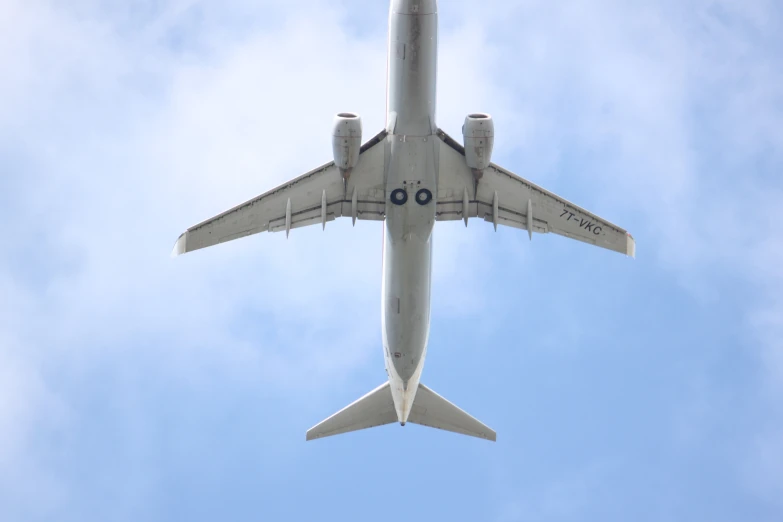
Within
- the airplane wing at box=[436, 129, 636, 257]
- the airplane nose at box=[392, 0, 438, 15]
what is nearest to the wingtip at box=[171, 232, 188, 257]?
the airplane wing at box=[436, 129, 636, 257]

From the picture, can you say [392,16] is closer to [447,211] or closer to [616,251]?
[447,211]

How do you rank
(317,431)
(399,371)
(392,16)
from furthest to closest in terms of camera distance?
(317,431), (399,371), (392,16)

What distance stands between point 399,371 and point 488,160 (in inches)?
358

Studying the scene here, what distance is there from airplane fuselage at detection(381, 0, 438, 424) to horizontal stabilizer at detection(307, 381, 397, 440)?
11.9 ft

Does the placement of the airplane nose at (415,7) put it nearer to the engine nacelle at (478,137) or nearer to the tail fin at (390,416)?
the engine nacelle at (478,137)

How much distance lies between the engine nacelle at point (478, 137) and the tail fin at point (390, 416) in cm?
1121

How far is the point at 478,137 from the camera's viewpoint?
136 ft

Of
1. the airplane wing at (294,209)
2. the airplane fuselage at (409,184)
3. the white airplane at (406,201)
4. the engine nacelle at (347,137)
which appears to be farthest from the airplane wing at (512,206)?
the engine nacelle at (347,137)

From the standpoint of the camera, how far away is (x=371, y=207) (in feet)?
145

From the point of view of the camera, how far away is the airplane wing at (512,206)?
143 feet

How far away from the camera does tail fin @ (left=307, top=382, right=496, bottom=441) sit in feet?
156

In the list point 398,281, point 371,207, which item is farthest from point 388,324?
point 371,207

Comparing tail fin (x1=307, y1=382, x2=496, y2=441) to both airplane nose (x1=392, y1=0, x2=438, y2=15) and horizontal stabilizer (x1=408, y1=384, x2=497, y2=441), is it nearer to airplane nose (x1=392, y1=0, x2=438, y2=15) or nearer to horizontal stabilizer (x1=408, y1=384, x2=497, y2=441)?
horizontal stabilizer (x1=408, y1=384, x2=497, y2=441)

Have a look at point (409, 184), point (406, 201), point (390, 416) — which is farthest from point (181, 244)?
point (390, 416)
